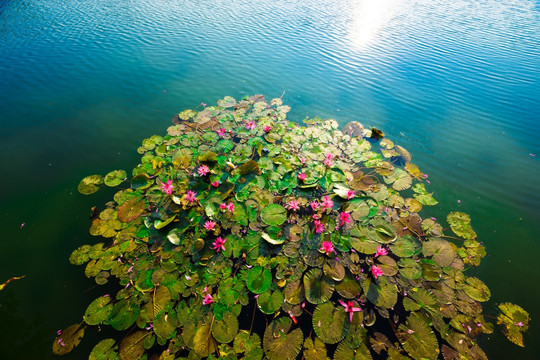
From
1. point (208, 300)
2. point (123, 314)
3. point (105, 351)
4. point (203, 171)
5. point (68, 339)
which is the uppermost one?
point (203, 171)

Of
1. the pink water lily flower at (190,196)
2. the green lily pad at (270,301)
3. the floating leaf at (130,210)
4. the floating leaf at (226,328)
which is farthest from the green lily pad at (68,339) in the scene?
the green lily pad at (270,301)

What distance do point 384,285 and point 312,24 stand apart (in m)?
20.1

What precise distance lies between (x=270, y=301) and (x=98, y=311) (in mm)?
3083

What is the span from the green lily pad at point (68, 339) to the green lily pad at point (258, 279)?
3.01m

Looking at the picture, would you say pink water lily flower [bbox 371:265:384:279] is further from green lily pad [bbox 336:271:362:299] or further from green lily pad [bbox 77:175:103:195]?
green lily pad [bbox 77:175:103:195]

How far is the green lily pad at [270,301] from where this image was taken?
3936mm

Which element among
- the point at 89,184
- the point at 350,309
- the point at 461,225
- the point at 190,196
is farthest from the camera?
the point at 89,184

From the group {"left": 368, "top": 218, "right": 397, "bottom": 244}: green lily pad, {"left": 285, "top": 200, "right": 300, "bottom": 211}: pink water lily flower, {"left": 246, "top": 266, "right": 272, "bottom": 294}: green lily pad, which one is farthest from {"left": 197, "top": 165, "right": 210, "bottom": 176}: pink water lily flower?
{"left": 368, "top": 218, "right": 397, "bottom": 244}: green lily pad

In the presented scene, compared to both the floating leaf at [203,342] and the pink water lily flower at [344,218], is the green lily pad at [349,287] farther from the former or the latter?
the floating leaf at [203,342]

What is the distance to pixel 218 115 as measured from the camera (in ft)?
27.7

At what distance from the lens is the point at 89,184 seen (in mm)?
6156

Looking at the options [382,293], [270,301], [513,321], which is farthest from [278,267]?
[513,321]

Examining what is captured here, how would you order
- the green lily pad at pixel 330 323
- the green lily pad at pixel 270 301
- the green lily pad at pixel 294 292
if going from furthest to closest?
the green lily pad at pixel 294 292
the green lily pad at pixel 270 301
the green lily pad at pixel 330 323

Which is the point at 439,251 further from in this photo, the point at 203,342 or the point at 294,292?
the point at 203,342
